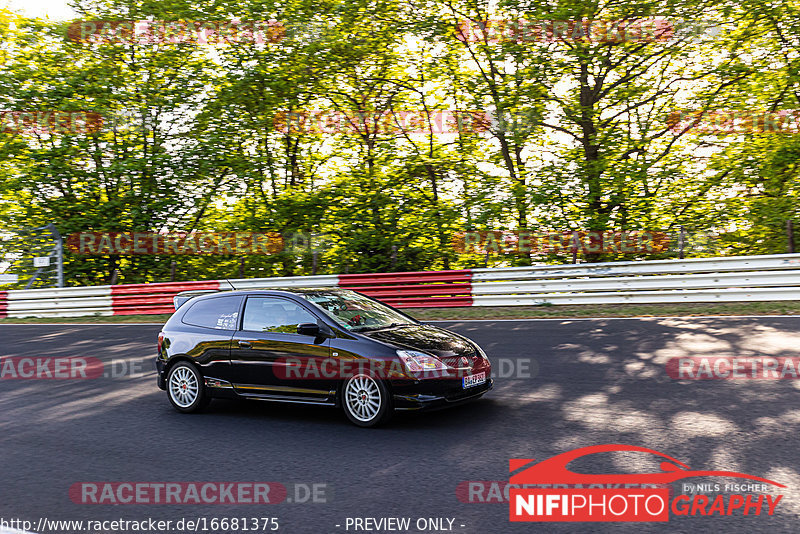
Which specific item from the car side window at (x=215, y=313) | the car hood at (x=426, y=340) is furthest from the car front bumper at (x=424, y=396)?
the car side window at (x=215, y=313)

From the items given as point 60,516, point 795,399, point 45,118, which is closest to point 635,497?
point 795,399

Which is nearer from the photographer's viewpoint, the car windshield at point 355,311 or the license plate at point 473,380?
the license plate at point 473,380

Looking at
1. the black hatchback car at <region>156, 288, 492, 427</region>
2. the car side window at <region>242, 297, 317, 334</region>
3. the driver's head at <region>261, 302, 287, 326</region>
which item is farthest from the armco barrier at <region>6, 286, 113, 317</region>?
the driver's head at <region>261, 302, 287, 326</region>

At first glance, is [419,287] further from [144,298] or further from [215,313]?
[215,313]

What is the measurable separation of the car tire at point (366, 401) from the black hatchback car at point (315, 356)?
10 millimetres

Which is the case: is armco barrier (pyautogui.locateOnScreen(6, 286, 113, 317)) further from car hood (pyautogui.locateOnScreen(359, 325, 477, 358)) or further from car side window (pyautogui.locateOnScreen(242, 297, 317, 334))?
car hood (pyautogui.locateOnScreen(359, 325, 477, 358))

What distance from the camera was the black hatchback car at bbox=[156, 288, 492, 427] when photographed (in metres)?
6.74

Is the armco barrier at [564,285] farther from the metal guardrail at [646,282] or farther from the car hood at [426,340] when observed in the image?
the car hood at [426,340]

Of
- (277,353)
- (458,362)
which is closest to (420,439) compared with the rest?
(458,362)

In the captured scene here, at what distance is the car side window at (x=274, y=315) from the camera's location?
24.8 feet

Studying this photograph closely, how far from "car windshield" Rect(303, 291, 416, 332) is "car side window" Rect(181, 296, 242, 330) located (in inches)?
38.5

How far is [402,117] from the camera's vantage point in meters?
20.8

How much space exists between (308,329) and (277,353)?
1.74ft

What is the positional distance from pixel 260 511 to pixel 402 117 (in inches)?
682
